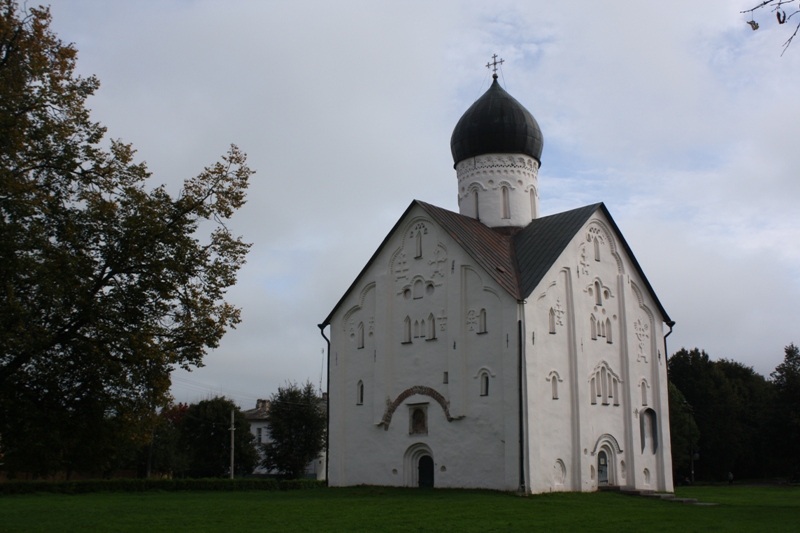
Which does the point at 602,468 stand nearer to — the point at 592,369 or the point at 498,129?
the point at 592,369

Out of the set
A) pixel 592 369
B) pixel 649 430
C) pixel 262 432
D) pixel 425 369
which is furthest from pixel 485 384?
pixel 262 432

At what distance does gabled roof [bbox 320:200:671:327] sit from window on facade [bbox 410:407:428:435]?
4.84 m

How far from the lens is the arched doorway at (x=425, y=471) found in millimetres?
23797

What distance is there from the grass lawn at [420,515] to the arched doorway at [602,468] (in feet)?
9.07

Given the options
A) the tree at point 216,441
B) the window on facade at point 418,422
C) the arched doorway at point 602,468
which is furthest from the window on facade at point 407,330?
the tree at point 216,441

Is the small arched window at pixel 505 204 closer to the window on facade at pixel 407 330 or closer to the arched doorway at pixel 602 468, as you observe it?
the window on facade at pixel 407 330

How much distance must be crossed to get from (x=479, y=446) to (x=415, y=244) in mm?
7085

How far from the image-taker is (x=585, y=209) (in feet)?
87.0

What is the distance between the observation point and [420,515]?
1498cm

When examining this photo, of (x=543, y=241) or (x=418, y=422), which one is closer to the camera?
(x=418, y=422)

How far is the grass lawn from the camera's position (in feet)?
43.7

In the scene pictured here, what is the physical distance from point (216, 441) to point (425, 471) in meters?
23.8

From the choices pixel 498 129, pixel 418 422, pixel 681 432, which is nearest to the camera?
pixel 418 422

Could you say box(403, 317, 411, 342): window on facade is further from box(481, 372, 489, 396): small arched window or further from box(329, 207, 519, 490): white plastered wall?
box(481, 372, 489, 396): small arched window
